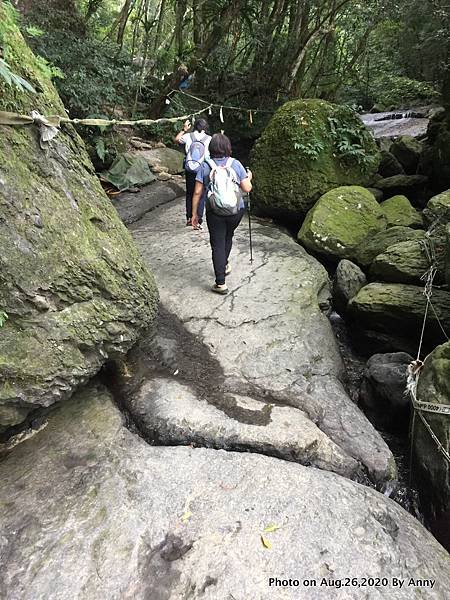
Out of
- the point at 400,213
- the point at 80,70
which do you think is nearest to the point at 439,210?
the point at 400,213

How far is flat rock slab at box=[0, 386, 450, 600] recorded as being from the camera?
2322 millimetres

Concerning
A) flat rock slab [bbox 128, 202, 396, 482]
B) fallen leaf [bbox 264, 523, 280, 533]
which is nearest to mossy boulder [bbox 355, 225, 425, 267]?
flat rock slab [bbox 128, 202, 396, 482]

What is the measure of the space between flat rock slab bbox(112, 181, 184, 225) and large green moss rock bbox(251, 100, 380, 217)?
1925mm

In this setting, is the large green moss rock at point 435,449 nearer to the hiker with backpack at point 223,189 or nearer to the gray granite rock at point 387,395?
the gray granite rock at point 387,395

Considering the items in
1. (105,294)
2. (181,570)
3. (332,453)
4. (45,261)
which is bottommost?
(332,453)

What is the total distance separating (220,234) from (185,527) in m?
3.32

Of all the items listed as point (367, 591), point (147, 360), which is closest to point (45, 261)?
point (147, 360)

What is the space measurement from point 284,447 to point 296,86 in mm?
11063

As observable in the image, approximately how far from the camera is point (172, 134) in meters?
11.5

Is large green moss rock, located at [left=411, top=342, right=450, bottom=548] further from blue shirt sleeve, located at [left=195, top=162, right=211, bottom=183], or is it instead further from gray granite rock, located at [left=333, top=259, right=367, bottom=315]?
blue shirt sleeve, located at [left=195, top=162, right=211, bottom=183]

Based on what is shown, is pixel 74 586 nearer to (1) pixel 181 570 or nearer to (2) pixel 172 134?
(1) pixel 181 570

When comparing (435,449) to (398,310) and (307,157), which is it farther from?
(307,157)

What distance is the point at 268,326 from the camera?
4809 millimetres

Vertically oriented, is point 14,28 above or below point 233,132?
above
